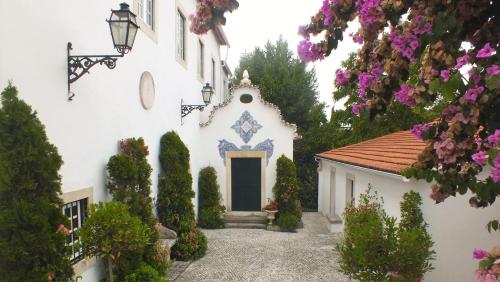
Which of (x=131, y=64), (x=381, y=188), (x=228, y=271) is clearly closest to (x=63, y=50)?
(x=131, y=64)

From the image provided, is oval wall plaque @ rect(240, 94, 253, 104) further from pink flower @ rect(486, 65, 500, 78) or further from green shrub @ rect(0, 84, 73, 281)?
pink flower @ rect(486, 65, 500, 78)

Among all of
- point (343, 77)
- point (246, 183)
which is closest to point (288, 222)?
point (246, 183)

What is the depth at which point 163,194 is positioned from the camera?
390 inches

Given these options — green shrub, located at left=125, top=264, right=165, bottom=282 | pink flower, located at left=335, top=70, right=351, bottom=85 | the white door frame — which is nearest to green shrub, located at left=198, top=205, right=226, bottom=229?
the white door frame

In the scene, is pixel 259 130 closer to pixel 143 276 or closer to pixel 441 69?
pixel 143 276

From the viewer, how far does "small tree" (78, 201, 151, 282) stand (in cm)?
495

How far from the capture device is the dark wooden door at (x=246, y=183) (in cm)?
1465

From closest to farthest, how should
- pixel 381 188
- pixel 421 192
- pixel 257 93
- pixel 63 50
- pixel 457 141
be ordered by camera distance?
pixel 457 141 < pixel 63 50 < pixel 421 192 < pixel 381 188 < pixel 257 93

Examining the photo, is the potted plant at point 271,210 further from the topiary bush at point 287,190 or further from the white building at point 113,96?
the white building at point 113,96

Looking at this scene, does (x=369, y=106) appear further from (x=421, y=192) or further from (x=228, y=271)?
(x=228, y=271)

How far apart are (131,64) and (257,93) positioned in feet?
23.8

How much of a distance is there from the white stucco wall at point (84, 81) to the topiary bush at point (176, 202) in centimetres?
31

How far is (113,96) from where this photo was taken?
22.6 feet

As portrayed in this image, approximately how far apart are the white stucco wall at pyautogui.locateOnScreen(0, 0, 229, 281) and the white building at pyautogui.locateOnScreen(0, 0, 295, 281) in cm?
1
